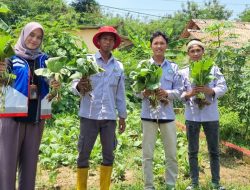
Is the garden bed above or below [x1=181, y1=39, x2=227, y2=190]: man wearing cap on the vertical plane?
below

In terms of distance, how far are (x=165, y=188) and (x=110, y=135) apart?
3.68 feet

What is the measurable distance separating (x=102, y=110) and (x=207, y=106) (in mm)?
1379

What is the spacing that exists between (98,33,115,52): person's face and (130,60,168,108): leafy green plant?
484mm

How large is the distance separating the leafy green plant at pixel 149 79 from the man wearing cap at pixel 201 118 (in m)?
0.47

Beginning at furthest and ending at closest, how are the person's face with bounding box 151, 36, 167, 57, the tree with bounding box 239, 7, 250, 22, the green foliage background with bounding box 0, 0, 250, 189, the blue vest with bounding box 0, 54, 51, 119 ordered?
the tree with bounding box 239, 7, 250, 22 < the green foliage background with bounding box 0, 0, 250, 189 < the person's face with bounding box 151, 36, 167, 57 < the blue vest with bounding box 0, 54, 51, 119

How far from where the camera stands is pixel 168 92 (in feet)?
15.2

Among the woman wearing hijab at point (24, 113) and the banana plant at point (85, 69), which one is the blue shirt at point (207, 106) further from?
the woman wearing hijab at point (24, 113)

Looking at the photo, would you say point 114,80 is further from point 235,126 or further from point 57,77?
point 235,126

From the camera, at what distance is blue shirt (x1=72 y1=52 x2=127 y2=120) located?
4484mm

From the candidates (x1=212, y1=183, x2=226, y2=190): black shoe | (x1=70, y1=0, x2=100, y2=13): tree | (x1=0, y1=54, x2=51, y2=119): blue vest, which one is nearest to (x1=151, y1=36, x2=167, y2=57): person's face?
(x1=0, y1=54, x2=51, y2=119): blue vest

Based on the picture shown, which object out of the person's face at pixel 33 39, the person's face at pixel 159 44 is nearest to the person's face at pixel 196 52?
the person's face at pixel 159 44

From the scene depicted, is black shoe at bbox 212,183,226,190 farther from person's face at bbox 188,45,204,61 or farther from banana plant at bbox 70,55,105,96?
banana plant at bbox 70,55,105,96

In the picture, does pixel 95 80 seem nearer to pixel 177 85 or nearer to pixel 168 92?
pixel 168 92

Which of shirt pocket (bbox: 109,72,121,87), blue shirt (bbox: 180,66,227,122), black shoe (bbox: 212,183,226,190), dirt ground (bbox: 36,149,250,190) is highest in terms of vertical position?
shirt pocket (bbox: 109,72,121,87)
